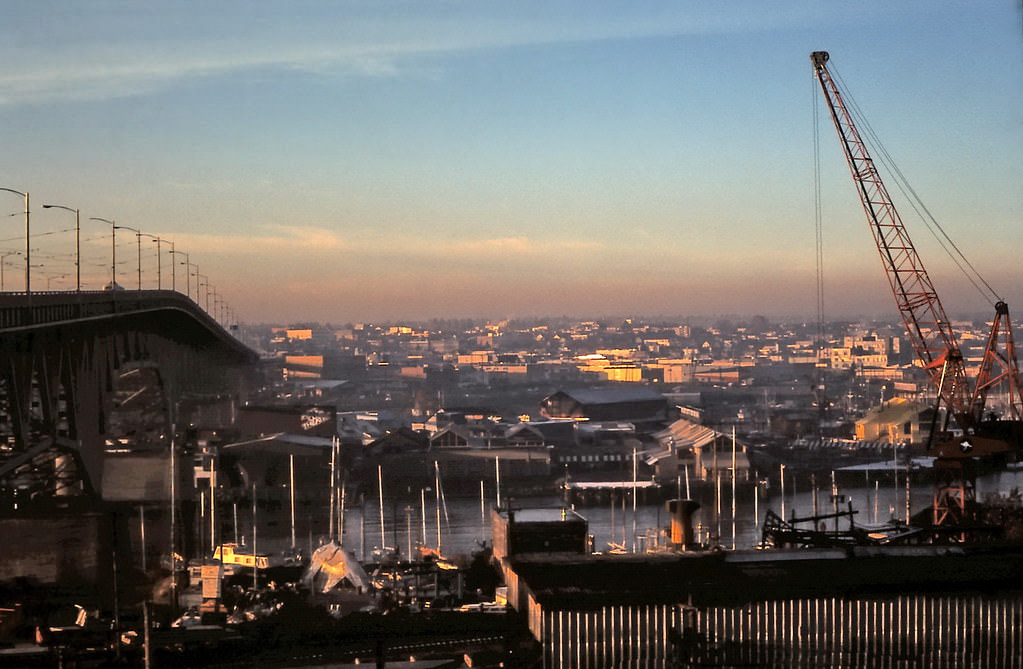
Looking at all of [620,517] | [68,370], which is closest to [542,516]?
[68,370]

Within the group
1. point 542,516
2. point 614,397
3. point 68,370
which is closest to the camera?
point 542,516

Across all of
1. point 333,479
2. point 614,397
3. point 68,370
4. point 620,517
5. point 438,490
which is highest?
point 68,370

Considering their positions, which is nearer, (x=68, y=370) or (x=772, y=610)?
(x=772, y=610)

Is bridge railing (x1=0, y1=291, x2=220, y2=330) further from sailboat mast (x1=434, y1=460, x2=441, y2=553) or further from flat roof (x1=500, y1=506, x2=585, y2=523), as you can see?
sailboat mast (x1=434, y1=460, x2=441, y2=553)

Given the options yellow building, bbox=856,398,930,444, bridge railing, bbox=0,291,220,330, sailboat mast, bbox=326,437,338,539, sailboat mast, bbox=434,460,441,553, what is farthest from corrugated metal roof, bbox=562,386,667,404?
bridge railing, bbox=0,291,220,330

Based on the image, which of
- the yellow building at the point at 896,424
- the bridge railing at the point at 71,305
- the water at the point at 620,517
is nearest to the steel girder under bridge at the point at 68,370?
the bridge railing at the point at 71,305

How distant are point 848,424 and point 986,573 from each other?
32.2 m

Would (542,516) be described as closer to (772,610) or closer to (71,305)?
(772,610)

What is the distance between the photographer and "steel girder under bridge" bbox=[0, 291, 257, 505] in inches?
494

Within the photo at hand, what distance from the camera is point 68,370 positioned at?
49.0 ft

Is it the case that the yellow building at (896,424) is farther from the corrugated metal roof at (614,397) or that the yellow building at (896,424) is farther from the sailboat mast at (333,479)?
the sailboat mast at (333,479)

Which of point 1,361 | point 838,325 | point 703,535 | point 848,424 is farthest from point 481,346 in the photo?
point 1,361

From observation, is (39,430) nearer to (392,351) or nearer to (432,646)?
(432,646)

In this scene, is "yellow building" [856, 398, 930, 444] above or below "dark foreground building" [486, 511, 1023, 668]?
below
